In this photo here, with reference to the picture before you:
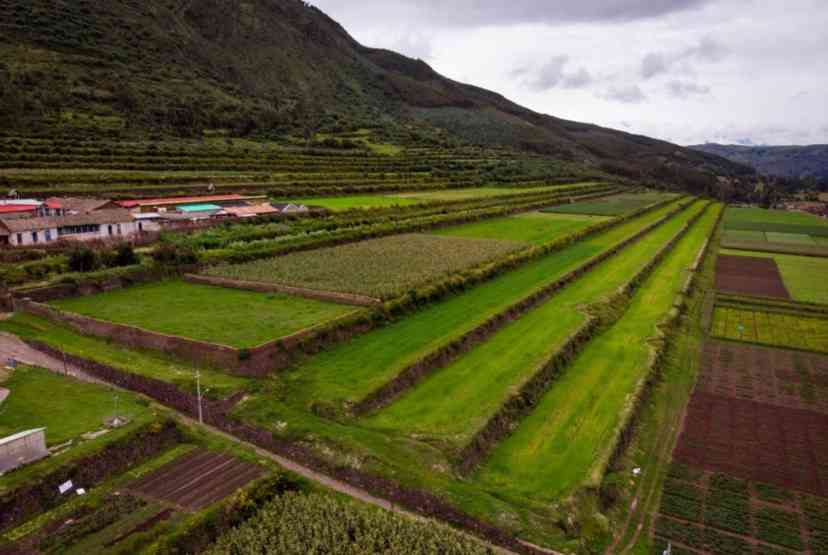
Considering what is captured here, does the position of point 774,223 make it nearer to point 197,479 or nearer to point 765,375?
point 765,375

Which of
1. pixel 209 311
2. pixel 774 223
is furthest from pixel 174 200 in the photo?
pixel 774 223

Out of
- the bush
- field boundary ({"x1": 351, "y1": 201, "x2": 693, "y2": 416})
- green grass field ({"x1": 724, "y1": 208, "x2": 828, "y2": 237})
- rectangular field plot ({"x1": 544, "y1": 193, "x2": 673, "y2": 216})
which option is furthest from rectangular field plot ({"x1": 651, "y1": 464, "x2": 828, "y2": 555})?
green grass field ({"x1": 724, "y1": 208, "x2": 828, "y2": 237})

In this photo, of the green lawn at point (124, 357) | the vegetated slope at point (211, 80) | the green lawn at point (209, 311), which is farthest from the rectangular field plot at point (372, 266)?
the vegetated slope at point (211, 80)

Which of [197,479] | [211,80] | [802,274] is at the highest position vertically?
[211,80]

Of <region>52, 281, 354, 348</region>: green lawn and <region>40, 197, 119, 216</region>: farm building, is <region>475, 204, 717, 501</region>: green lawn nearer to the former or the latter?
<region>52, 281, 354, 348</region>: green lawn

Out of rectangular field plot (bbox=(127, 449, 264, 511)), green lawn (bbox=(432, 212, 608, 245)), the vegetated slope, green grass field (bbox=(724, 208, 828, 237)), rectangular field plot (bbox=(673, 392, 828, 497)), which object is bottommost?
rectangular field plot (bbox=(673, 392, 828, 497))

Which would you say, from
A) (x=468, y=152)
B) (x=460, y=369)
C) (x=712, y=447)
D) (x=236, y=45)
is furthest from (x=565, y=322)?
(x=236, y=45)
